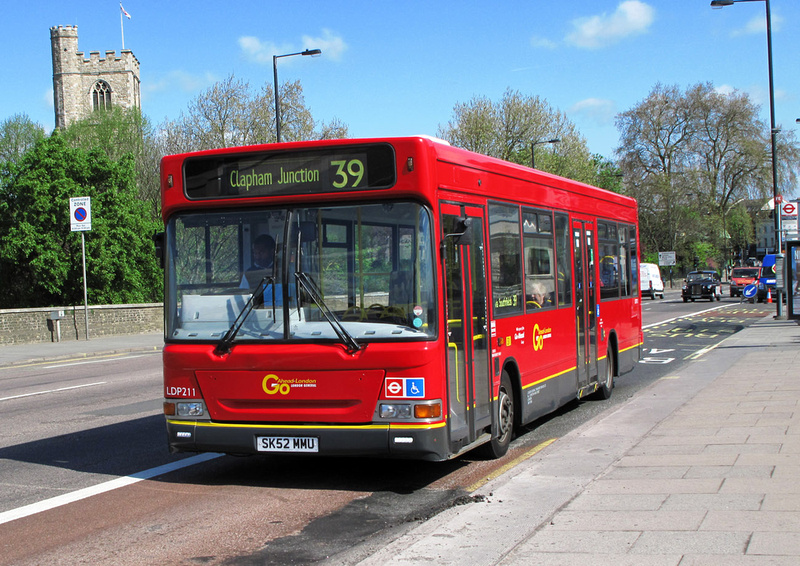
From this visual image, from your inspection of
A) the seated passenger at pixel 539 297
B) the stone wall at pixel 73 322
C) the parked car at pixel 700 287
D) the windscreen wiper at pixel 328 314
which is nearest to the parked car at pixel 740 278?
the parked car at pixel 700 287

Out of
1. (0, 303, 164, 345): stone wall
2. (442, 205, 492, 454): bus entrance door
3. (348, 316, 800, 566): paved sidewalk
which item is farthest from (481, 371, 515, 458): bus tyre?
(0, 303, 164, 345): stone wall

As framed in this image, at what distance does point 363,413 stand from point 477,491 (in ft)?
3.59

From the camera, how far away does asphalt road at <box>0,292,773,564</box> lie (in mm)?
5859

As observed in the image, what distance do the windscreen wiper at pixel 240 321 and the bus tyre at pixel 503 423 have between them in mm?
2510

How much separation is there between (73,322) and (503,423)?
83.5 feet

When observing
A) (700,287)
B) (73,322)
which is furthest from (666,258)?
(73,322)

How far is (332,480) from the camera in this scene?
7973 mm

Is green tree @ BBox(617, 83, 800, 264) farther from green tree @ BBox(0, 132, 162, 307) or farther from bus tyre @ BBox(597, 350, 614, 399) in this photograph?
bus tyre @ BBox(597, 350, 614, 399)

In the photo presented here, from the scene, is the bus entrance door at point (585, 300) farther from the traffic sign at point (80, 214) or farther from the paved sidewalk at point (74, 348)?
the traffic sign at point (80, 214)

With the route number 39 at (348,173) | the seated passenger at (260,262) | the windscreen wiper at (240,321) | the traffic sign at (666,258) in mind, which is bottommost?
the windscreen wiper at (240,321)

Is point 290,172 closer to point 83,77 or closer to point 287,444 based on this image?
point 287,444

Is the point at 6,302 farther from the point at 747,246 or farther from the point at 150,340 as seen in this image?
the point at 747,246

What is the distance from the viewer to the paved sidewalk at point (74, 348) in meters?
23.8

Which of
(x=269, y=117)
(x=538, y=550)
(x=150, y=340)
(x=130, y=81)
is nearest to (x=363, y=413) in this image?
(x=538, y=550)
